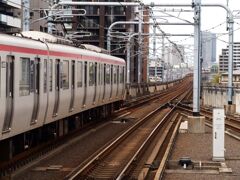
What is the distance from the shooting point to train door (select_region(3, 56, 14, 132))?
461 inches

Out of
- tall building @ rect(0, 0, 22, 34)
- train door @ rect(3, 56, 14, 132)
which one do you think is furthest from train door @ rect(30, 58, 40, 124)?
tall building @ rect(0, 0, 22, 34)

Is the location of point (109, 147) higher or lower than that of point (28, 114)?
lower

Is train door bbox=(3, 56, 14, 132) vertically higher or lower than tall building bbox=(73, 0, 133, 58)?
lower

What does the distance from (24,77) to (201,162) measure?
484cm

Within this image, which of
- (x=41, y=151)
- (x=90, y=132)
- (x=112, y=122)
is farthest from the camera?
(x=112, y=122)

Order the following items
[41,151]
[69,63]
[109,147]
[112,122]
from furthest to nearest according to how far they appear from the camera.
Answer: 1. [112,122]
2. [69,63]
3. [109,147]
4. [41,151]

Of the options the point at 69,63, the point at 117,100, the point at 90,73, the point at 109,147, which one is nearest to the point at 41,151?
the point at 109,147

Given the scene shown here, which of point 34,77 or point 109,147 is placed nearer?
point 34,77

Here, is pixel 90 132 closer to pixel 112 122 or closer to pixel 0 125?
pixel 112 122

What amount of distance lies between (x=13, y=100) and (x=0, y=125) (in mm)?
885

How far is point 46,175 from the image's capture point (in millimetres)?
12570

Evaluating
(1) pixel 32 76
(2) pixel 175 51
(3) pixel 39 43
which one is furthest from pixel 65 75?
(2) pixel 175 51

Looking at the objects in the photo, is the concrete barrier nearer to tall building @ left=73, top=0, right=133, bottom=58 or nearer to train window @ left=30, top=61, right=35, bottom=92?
train window @ left=30, top=61, right=35, bottom=92

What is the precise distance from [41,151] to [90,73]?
723cm
